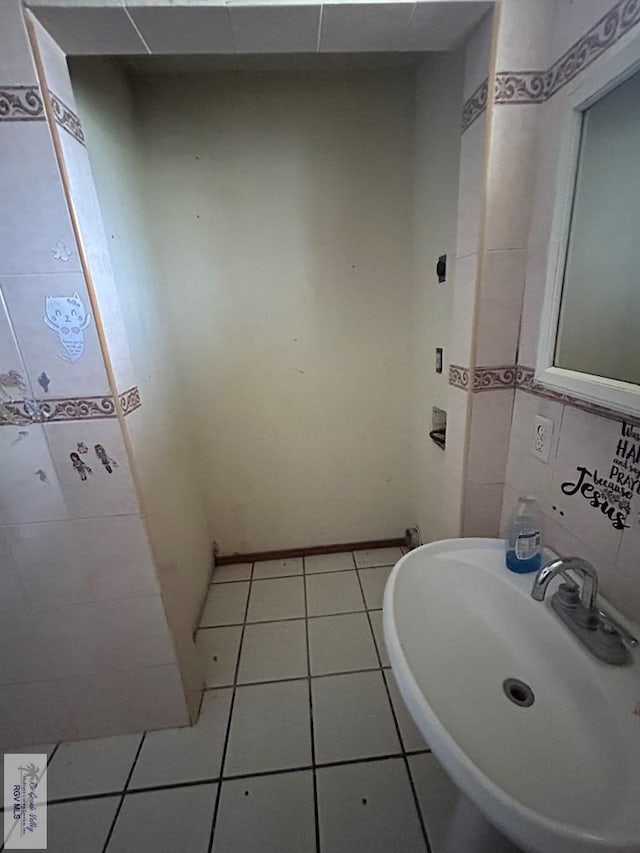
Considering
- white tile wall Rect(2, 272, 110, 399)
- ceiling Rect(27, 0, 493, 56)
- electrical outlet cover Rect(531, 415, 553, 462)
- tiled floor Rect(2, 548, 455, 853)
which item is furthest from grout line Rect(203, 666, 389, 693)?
ceiling Rect(27, 0, 493, 56)

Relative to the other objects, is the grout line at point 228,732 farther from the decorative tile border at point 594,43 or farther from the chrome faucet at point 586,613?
the decorative tile border at point 594,43

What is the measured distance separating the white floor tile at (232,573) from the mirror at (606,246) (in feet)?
5.51

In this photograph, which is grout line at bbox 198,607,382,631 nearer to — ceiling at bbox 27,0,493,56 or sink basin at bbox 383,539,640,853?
sink basin at bbox 383,539,640,853

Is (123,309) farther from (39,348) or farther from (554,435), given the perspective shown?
(554,435)

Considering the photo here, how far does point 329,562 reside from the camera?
6.15 ft

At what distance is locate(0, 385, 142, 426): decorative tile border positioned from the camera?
2.77 ft

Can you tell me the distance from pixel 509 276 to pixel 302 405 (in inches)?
39.7

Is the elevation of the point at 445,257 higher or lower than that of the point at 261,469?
higher

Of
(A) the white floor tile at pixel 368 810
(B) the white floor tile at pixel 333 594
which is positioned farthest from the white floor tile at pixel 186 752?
(B) the white floor tile at pixel 333 594

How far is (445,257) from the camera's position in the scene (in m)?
1.19

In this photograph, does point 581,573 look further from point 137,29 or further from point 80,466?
point 137,29

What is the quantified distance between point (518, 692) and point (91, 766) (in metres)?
1.28

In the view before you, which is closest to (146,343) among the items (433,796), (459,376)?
(459,376)

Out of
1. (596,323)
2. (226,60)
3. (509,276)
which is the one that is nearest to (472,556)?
(596,323)
